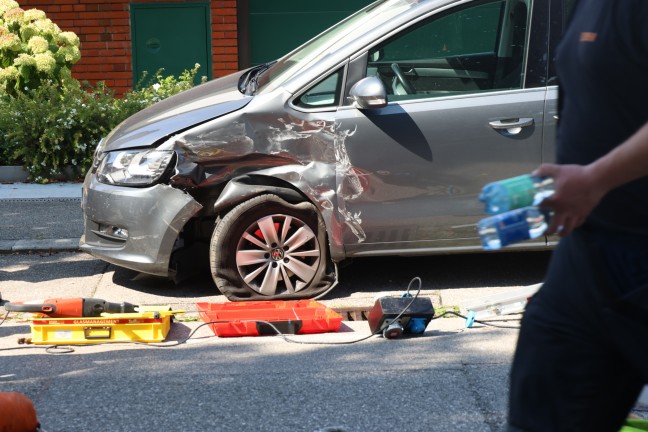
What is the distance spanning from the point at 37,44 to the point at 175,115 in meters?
4.63

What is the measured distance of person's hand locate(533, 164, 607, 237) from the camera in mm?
2096

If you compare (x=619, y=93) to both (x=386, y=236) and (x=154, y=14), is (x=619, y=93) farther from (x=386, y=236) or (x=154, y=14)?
(x=154, y=14)

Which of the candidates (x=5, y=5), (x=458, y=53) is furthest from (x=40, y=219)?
(x=458, y=53)

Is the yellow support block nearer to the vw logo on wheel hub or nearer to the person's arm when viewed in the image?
the vw logo on wheel hub

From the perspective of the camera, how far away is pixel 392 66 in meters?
6.71

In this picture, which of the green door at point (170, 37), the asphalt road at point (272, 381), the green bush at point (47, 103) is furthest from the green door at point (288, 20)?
the asphalt road at point (272, 381)

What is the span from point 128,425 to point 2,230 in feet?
15.7

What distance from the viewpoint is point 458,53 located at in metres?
6.73

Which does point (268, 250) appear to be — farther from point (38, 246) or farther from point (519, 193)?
point (519, 193)

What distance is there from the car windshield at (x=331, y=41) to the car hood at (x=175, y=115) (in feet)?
0.81

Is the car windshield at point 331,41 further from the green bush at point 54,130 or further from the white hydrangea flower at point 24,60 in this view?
the white hydrangea flower at point 24,60

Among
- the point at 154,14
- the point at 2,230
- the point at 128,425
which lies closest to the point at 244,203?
the point at 128,425

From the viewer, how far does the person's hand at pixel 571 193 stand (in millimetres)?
2096

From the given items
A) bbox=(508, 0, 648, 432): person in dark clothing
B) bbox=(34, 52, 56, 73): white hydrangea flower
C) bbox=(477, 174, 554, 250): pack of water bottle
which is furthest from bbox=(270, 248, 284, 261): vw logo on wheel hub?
bbox=(34, 52, 56, 73): white hydrangea flower
